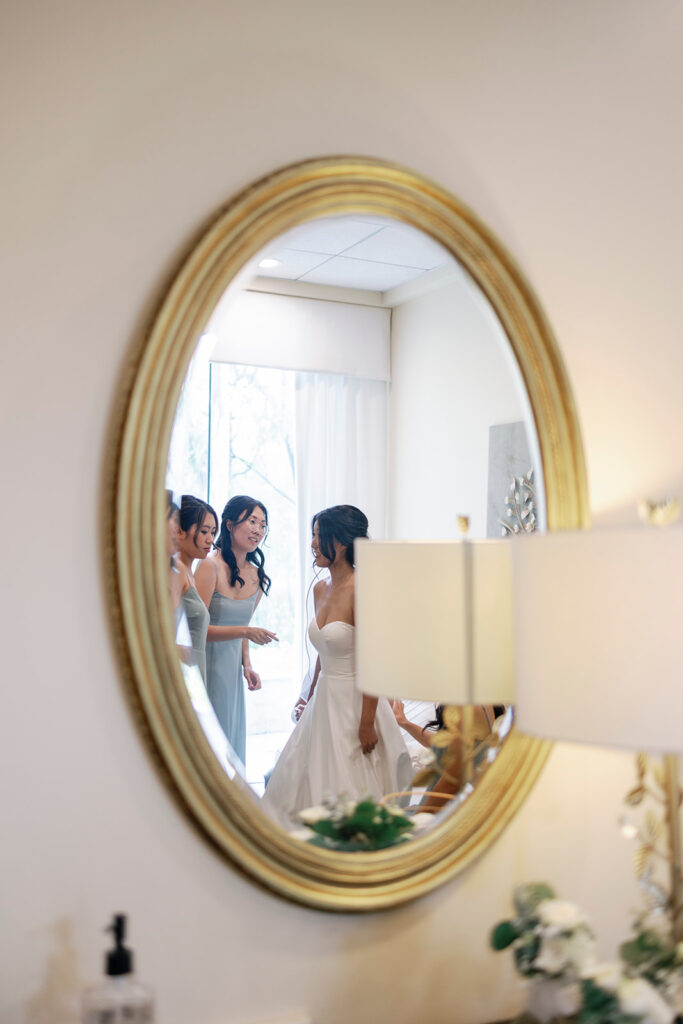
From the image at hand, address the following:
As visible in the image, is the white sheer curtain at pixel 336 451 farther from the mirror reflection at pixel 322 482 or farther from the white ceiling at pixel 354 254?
the white ceiling at pixel 354 254

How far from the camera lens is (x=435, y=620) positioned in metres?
1.29

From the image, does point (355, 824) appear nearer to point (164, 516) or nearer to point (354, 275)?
point (164, 516)

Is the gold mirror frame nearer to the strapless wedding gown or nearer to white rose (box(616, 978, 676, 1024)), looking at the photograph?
the strapless wedding gown

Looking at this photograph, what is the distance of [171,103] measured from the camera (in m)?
1.17

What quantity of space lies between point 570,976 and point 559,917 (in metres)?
0.07

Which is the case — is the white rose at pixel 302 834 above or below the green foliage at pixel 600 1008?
above

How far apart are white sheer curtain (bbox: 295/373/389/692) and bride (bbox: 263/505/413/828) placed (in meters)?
0.02

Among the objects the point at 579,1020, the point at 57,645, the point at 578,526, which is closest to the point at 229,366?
the point at 57,645

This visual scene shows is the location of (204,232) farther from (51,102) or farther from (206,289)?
(51,102)

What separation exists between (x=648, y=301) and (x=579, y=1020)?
1.10 meters

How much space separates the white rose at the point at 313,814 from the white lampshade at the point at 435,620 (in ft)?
0.55

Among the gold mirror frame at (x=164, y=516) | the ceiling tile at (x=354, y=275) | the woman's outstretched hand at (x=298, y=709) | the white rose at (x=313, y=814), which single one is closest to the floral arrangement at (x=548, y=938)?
the gold mirror frame at (x=164, y=516)

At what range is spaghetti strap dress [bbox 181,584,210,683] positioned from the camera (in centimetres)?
115

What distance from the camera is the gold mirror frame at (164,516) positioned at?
3.64 feet
